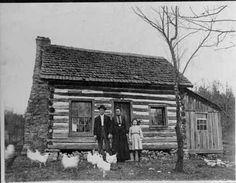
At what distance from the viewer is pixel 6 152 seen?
29.9 feet

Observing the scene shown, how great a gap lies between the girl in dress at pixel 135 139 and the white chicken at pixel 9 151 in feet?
9.60

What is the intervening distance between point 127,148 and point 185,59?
2.69 meters

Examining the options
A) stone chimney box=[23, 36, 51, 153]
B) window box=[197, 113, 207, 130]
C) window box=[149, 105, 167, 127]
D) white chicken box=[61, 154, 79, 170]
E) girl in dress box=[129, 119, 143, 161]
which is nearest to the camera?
white chicken box=[61, 154, 79, 170]

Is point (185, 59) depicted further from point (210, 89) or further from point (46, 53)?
point (46, 53)

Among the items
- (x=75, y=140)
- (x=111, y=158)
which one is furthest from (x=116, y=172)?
(x=75, y=140)

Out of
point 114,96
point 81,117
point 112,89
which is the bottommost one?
point 81,117

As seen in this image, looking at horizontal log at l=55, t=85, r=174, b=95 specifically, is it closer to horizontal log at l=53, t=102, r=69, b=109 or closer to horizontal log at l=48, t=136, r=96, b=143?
horizontal log at l=53, t=102, r=69, b=109

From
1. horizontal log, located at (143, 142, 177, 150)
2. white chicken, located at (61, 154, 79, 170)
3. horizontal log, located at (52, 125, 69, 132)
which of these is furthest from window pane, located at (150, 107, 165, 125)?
white chicken, located at (61, 154, 79, 170)

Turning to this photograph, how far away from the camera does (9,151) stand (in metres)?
9.16

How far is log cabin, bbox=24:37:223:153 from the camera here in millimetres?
10273

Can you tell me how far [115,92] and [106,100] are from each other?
0.34m

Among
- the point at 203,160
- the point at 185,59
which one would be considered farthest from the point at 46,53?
the point at 203,160

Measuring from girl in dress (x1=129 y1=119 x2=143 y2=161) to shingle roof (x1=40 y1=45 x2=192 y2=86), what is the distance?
1.30 m

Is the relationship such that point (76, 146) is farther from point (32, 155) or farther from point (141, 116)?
point (141, 116)
